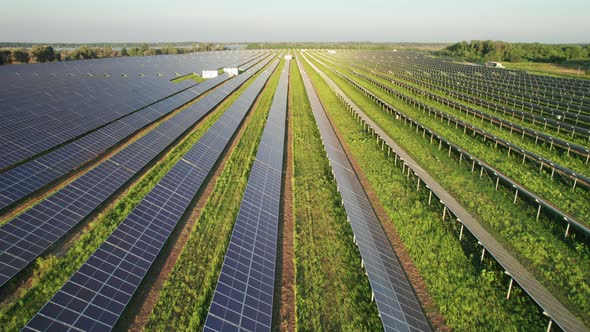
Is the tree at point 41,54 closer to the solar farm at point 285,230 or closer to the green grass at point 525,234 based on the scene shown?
the solar farm at point 285,230

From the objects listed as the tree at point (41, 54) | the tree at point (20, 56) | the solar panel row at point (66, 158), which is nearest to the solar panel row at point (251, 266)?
the solar panel row at point (66, 158)

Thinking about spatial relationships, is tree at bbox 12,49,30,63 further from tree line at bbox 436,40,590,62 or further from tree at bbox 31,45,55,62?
tree line at bbox 436,40,590,62

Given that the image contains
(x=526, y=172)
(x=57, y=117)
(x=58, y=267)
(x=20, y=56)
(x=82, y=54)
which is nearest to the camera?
(x=58, y=267)

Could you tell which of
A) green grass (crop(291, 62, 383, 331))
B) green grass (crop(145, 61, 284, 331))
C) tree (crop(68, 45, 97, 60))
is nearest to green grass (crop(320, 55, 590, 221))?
green grass (crop(291, 62, 383, 331))

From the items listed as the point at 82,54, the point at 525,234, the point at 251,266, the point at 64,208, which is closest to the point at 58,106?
the point at 64,208

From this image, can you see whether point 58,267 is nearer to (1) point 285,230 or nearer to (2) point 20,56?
(1) point 285,230
